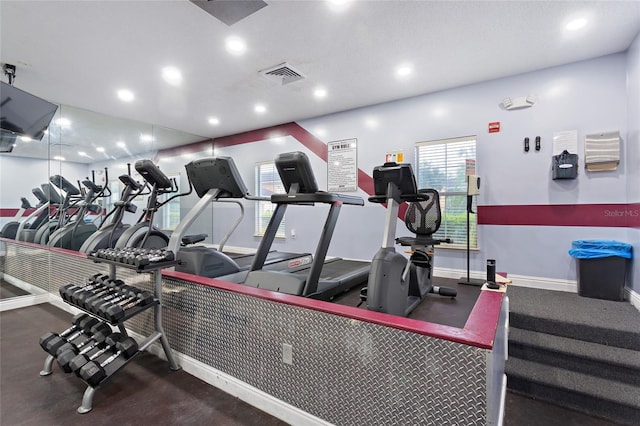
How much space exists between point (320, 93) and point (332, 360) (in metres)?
4.27

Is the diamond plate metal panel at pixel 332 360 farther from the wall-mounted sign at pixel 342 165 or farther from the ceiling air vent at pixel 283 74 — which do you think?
the wall-mounted sign at pixel 342 165

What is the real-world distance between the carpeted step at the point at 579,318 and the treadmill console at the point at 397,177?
1671 mm

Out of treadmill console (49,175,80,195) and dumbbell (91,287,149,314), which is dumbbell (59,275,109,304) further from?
treadmill console (49,175,80,195)

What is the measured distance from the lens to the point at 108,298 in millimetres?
2133

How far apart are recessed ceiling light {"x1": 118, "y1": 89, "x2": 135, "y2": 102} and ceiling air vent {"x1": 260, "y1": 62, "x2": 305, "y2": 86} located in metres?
2.38

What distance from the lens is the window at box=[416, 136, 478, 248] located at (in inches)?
173

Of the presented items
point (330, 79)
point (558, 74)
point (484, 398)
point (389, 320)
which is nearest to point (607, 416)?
point (484, 398)

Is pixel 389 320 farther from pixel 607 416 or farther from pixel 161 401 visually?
pixel 607 416

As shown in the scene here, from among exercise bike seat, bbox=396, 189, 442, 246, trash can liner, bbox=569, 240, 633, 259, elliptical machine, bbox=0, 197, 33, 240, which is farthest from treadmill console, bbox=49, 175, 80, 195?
trash can liner, bbox=569, 240, 633, 259

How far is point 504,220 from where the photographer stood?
13.5 feet

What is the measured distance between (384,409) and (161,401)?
1482 millimetres

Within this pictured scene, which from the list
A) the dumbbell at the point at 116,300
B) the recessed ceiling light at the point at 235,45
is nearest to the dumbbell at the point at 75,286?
the dumbbell at the point at 116,300

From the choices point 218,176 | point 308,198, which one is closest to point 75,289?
point 218,176

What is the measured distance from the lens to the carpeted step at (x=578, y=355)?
2.10 meters
